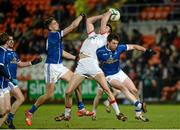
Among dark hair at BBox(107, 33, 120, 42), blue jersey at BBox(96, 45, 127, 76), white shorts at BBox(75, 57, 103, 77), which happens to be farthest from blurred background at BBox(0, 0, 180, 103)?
dark hair at BBox(107, 33, 120, 42)

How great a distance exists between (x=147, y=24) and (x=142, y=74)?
12.3ft

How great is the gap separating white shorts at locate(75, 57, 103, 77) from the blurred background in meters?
10.4

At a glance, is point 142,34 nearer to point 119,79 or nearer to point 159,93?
point 159,93

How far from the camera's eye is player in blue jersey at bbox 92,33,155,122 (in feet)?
53.8

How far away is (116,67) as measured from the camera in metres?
17.2

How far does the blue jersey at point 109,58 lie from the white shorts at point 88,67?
0.44m

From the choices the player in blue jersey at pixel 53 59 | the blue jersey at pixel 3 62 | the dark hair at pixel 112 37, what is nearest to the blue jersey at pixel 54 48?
the player in blue jersey at pixel 53 59

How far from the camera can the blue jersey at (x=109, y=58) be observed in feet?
54.4

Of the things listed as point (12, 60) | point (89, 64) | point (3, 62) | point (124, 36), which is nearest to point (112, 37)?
point (89, 64)

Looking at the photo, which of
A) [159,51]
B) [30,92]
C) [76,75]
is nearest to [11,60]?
[76,75]

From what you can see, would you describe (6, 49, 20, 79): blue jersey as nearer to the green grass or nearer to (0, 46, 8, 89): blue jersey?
(0, 46, 8, 89): blue jersey

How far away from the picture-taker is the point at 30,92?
26938 millimetres

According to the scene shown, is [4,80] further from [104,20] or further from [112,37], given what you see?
[104,20]

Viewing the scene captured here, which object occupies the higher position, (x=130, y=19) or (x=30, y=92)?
(x=130, y=19)
